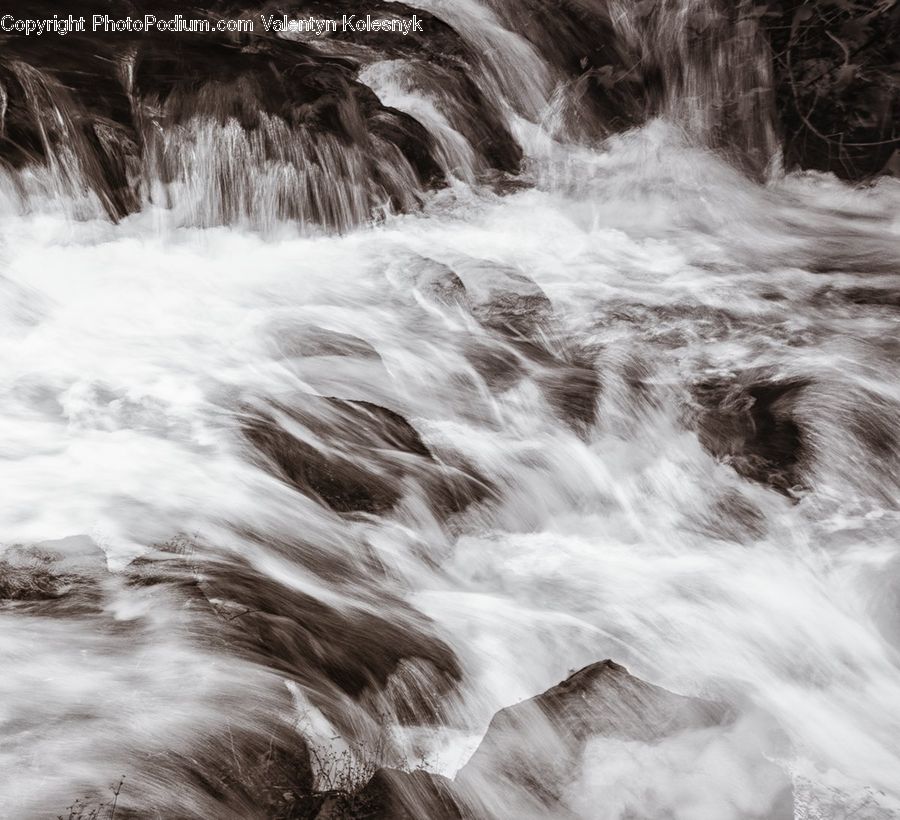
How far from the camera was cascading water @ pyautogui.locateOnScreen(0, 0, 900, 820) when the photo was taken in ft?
→ 10.7

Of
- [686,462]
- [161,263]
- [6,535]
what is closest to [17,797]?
[6,535]

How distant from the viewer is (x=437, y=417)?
5004 millimetres

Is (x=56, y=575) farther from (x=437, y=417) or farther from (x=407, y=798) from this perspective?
(x=437, y=417)

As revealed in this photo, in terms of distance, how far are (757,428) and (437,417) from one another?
1753 mm

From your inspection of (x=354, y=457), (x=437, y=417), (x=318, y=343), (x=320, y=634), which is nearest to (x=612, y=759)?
(x=320, y=634)

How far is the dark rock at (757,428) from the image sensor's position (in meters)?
4.71

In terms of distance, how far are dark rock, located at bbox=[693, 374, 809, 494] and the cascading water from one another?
0.08 feet

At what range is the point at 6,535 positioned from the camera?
3629 mm

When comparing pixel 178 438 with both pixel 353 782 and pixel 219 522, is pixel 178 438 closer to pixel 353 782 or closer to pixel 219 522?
pixel 219 522

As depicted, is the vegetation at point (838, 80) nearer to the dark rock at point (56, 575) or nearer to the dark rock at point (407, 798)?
the dark rock at point (407, 798)

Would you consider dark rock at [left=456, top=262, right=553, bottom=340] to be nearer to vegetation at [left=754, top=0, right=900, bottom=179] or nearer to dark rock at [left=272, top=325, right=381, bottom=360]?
Result: dark rock at [left=272, top=325, right=381, bottom=360]

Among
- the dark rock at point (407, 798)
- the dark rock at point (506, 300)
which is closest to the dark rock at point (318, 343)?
the dark rock at point (506, 300)

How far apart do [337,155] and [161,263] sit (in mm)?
1407

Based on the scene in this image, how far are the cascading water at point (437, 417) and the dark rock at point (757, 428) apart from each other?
2 cm
